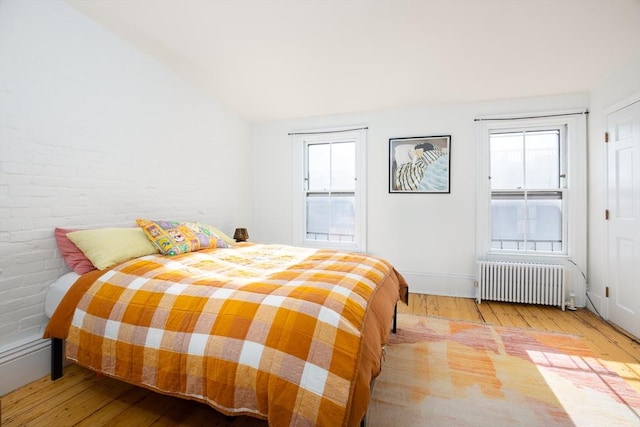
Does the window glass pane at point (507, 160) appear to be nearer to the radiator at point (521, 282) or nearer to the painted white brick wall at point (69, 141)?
the radiator at point (521, 282)

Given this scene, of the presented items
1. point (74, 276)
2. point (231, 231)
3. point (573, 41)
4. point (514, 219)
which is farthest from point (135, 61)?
Answer: point (514, 219)

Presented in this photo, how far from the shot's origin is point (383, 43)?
2.49 m

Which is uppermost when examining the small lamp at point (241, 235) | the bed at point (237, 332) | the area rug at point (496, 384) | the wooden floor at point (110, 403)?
the small lamp at point (241, 235)

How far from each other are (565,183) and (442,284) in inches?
73.5

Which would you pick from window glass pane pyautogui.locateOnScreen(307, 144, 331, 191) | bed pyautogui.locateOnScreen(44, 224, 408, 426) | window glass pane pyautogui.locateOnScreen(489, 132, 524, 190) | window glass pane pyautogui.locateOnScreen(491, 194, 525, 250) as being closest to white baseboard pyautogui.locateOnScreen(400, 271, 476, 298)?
window glass pane pyautogui.locateOnScreen(491, 194, 525, 250)

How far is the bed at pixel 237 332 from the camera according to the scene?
3.75 ft

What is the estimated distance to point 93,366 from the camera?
5.22 feet

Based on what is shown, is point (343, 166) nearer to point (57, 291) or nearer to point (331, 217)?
point (331, 217)

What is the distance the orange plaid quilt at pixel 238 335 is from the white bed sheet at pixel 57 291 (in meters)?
0.31

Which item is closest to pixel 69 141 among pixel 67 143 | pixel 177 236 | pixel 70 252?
pixel 67 143

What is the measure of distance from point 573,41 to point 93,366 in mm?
4065

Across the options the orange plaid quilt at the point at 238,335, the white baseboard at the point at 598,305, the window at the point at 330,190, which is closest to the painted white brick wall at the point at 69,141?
the orange plaid quilt at the point at 238,335

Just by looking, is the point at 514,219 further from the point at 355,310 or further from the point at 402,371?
the point at 355,310

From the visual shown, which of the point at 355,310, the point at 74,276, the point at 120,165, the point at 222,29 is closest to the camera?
the point at 355,310
